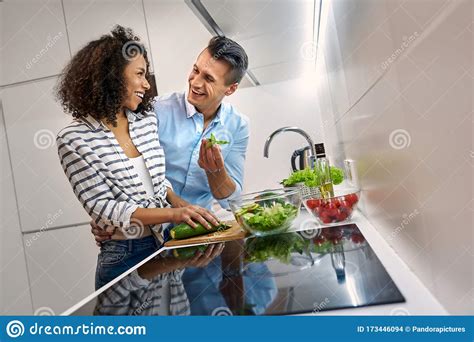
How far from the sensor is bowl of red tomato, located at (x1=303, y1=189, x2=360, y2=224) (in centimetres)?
84

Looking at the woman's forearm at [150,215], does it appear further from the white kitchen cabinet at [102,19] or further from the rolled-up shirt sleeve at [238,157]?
the white kitchen cabinet at [102,19]

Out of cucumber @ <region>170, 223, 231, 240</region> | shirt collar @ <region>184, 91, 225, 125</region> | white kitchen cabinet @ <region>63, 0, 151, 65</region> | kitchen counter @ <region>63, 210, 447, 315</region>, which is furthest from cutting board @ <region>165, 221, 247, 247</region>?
white kitchen cabinet @ <region>63, 0, 151, 65</region>

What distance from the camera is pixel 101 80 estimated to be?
1372 millimetres

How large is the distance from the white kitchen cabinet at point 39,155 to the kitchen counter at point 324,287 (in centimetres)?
140

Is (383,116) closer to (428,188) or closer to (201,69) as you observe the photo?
(428,188)

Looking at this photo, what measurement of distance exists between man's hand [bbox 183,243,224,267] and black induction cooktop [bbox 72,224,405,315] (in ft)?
0.07

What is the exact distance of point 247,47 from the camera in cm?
154

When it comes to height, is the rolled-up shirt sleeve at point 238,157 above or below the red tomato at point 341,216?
above

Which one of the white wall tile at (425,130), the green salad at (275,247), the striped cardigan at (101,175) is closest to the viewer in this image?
the white wall tile at (425,130)

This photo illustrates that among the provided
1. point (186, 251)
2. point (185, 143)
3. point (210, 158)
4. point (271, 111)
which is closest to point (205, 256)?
point (186, 251)

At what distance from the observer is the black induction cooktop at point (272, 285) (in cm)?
41

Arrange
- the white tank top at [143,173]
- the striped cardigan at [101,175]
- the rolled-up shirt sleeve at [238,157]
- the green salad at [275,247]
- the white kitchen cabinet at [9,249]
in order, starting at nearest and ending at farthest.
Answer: the green salad at [275,247], the striped cardigan at [101,175], the white tank top at [143,173], the rolled-up shirt sleeve at [238,157], the white kitchen cabinet at [9,249]

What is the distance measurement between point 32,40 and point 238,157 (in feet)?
3.73

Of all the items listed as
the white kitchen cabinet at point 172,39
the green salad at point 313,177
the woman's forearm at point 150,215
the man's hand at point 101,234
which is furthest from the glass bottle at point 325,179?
the white kitchen cabinet at point 172,39
